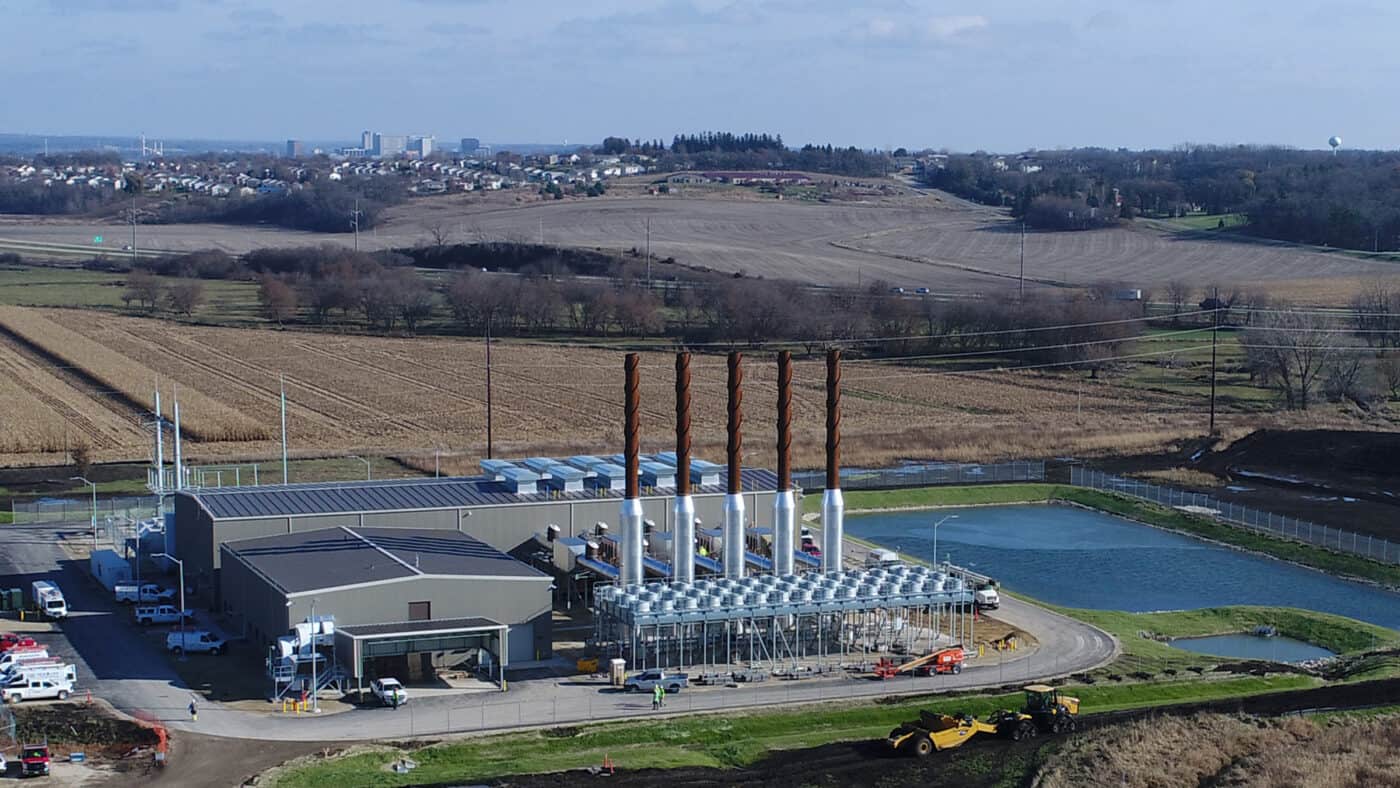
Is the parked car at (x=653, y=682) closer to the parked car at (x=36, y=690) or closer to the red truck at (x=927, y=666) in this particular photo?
the red truck at (x=927, y=666)

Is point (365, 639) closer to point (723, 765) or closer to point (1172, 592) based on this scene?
point (723, 765)

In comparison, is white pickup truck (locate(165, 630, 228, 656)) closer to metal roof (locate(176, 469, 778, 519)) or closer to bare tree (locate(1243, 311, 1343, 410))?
metal roof (locate(176, 469, 778, 519))

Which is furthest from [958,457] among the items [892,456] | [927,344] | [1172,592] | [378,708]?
[378,708]

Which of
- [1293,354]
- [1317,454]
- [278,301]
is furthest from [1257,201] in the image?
[1317,454]

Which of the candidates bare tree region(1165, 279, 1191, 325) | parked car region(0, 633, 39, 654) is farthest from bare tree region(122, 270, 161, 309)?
parked car region(0, 633, 39, 654)

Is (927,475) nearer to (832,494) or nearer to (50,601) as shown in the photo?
(832,494)

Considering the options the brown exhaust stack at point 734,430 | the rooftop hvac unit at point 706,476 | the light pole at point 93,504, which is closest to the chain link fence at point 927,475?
the rooftop hvac unit at point 706,476
